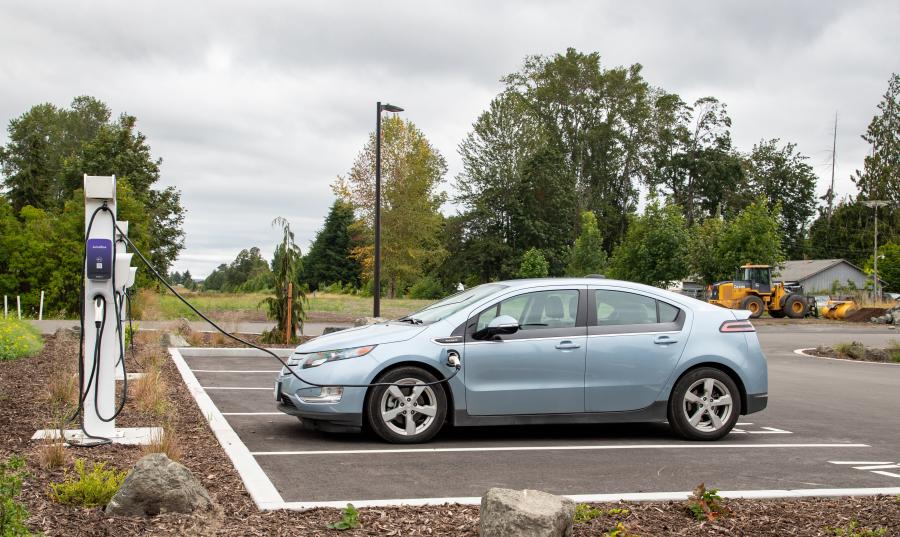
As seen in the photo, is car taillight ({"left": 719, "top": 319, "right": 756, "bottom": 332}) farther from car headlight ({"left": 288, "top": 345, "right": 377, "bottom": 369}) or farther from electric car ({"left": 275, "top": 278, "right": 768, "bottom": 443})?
car headlight ({"left": 288, "top": 345, "right": 377, "bottom": 369})

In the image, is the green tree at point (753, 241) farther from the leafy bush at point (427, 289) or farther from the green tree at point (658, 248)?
the leafy bush at point (427, 289)

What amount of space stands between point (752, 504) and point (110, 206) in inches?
215

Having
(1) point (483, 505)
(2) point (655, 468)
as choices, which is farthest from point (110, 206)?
(2) point (655, 468)

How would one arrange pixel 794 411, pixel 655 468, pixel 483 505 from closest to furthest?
pixel 483 505 → pixel 655 468 → pixel 794 411

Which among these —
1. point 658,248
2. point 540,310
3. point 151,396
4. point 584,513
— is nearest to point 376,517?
point 584,513

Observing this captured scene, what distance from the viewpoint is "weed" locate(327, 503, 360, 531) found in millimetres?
5000

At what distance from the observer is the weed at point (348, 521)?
16.4ft

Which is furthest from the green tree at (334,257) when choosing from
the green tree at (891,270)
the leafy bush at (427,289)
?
the green tree at (891,270)

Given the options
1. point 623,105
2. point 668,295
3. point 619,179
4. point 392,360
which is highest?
point 623,105

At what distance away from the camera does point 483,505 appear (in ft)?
15.7

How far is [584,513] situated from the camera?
5281mm

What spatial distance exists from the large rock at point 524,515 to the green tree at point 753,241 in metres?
46.8

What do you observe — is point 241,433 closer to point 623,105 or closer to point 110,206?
point 110,206

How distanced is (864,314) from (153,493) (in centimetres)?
4691
